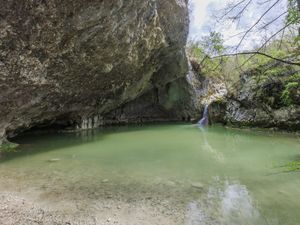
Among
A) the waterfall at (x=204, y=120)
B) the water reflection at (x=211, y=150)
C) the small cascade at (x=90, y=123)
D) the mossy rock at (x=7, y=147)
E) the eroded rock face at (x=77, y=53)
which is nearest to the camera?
the eroded rock face at (x=77, y=53)

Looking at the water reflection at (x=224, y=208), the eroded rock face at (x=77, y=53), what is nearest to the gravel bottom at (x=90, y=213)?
the water reflection at (x=224, y=208)

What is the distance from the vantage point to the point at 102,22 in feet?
27.9

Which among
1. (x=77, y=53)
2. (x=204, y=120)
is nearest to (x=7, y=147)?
(x=77, y=53)

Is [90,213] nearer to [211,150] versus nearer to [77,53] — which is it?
[211,150]

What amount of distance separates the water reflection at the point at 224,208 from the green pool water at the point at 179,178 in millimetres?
13

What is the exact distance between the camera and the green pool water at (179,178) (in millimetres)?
4312

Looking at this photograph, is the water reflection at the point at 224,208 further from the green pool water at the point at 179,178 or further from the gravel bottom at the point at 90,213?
the gravel bottom at the point at 90,213

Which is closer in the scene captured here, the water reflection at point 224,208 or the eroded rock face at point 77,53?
the water reflection at point 224,208

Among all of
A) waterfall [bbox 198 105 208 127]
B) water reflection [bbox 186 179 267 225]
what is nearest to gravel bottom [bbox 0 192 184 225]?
water reflection [bbox 186 179 267 225]

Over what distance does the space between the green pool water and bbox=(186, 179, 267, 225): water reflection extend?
0.01 meters

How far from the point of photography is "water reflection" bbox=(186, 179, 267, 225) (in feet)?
12.8

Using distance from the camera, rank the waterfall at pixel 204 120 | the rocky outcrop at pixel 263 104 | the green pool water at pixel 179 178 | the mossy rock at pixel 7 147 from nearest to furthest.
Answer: the green pool water at pixel 179 178 < the mossy rock at pixel 7 147 < the rocky outcrop at pixel 263 104 < the waterfall at pixel 204 120

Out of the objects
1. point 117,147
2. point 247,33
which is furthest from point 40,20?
point 247,33

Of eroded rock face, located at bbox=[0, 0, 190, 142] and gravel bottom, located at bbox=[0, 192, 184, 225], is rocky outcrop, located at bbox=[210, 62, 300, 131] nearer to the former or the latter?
eroded rock face, located at bbox=[0, 0, 190, 142]
